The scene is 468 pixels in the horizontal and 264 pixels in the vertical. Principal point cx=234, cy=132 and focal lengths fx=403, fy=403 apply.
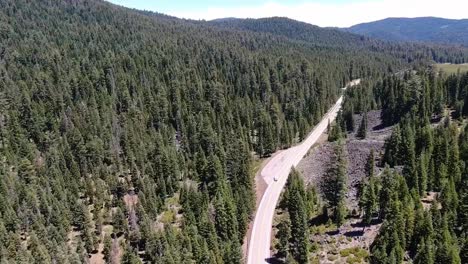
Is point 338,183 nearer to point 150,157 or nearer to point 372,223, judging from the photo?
point 372,223

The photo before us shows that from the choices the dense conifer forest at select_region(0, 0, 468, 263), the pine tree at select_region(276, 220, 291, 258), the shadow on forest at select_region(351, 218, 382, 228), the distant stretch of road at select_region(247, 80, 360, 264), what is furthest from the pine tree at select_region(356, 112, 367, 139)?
the pine tree at select_region(276, 220, 291, 258)

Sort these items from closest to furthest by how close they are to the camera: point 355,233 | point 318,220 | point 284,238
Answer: point 284,238, point 355,233, point 318,220

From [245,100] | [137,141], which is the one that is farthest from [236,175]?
[245,100]

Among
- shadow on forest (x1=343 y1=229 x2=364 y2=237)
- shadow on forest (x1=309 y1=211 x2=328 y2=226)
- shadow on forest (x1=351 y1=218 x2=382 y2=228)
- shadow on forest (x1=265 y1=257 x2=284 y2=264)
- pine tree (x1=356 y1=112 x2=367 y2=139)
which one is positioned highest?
pine tree (x1=356 y1=112 x2=367 y2=139)

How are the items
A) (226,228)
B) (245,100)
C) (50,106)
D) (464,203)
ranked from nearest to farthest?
(464,203) → (226,228) → (50,106) → (245,100)

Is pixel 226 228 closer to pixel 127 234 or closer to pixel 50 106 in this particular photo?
pixel 127 234

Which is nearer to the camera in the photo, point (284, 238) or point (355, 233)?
point (284, 238)

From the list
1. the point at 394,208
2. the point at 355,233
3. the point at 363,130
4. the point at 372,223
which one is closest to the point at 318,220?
the point at 355,233

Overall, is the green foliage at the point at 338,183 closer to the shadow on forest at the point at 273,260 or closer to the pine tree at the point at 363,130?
the shadow on forest at the point at 273,260

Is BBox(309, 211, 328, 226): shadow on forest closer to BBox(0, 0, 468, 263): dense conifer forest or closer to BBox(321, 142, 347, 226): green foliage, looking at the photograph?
BBox(321, 142, 347, 226): green foliage
